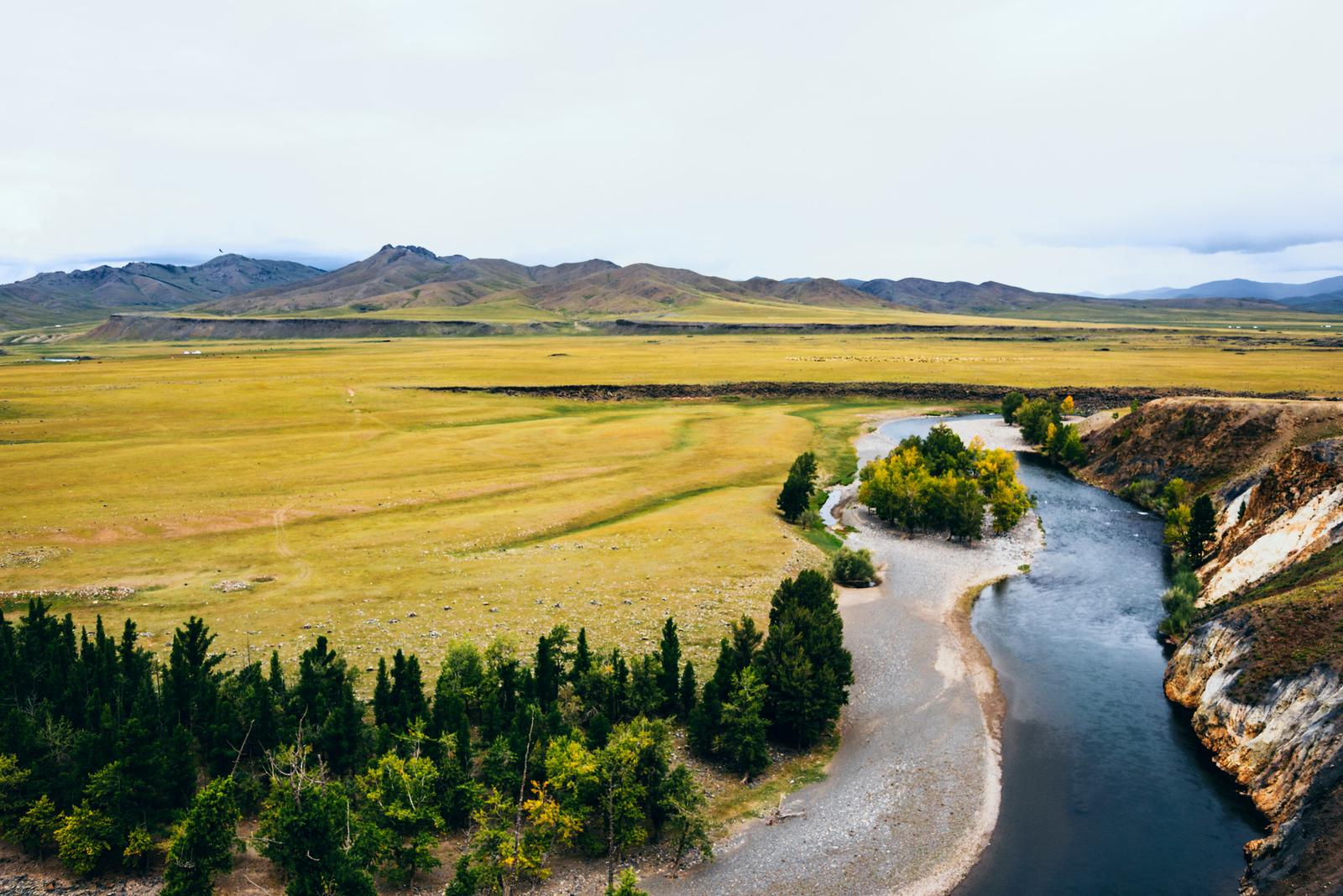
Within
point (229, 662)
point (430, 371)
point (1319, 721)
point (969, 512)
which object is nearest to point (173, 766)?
point (229, 662)

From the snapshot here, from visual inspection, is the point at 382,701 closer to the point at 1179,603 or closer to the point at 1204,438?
the point at 1179,603

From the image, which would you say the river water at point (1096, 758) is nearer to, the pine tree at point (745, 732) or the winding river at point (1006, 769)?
the winding river at point (1006, 769)

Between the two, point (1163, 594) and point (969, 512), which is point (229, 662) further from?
point (1163, 594)

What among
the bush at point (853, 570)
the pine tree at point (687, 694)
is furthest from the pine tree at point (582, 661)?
the bush at point (853, 570)

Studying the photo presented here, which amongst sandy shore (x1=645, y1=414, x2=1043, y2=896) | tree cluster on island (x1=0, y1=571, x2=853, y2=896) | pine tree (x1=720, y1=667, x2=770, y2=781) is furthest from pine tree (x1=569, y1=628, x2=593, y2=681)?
sandy shore (x1=645, y1=414, x2=1043, y2=896)

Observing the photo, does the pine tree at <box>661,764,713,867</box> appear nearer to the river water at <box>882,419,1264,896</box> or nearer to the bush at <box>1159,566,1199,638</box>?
the river water at <box>882,419,1264,896</box>

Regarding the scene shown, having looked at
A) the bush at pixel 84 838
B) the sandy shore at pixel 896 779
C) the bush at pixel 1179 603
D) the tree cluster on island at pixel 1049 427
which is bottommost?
the sandy shore at pixel 896 779
